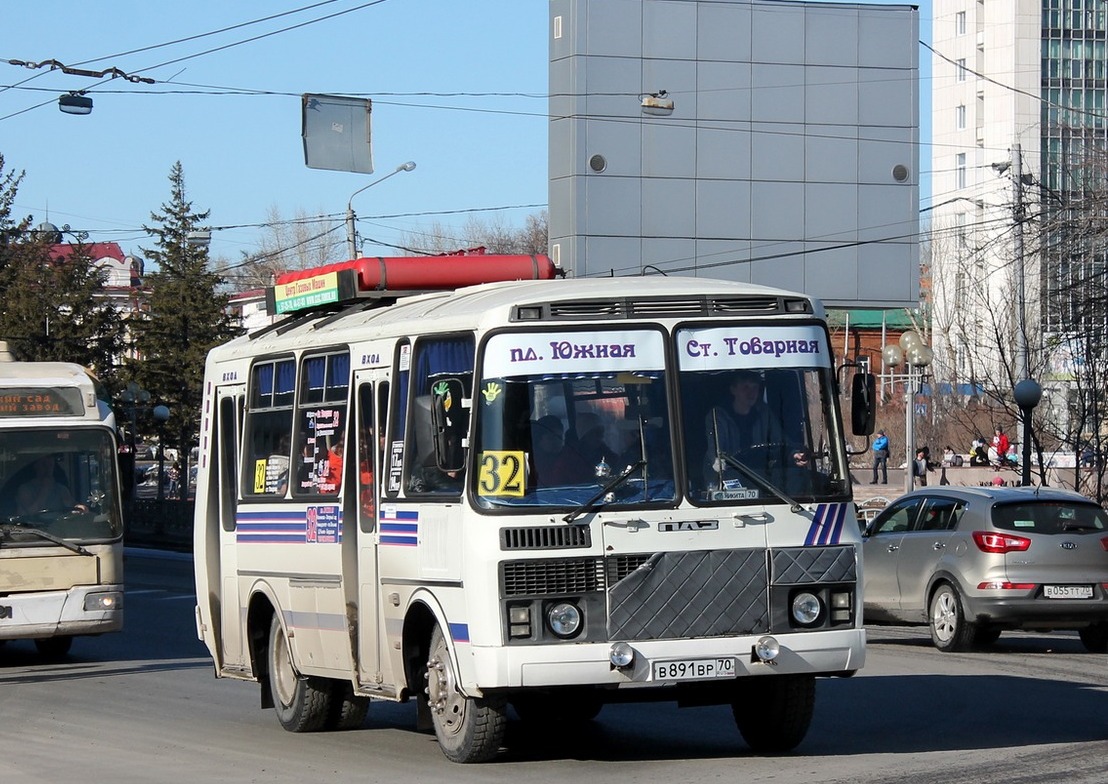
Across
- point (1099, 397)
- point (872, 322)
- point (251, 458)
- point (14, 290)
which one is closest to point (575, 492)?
point (251, 458)

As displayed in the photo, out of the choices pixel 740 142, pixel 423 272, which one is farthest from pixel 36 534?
pixel 740 142

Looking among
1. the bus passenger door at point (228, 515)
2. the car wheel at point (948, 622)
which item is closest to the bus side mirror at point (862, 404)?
the bus passenger door at point (228, 515)

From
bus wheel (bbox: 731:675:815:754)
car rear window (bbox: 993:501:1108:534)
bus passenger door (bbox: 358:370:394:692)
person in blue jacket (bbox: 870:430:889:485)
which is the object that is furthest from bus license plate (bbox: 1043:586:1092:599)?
person in blue jacket (bbox: 870:430:889:485)

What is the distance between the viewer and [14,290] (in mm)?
64500

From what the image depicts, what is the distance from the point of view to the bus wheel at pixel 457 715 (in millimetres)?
9703

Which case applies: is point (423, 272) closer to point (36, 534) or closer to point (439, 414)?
point (439, 414)

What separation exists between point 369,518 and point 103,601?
286 inches

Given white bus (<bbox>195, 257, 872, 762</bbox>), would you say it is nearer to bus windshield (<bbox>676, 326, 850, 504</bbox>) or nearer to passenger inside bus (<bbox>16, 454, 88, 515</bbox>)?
bus windshield (<bbox>676, 326, 850, 504</bbox>)

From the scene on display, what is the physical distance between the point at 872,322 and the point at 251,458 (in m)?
85.5

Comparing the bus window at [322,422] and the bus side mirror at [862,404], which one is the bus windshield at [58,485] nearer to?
the bus window at [322,422]

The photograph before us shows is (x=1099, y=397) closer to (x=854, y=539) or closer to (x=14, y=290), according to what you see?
→ (x=854, y=539)

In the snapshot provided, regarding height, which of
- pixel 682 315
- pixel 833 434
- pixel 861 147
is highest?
pixel 861 147

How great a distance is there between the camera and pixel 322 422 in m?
11.8

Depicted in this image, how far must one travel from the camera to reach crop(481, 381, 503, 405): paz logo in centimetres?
958
